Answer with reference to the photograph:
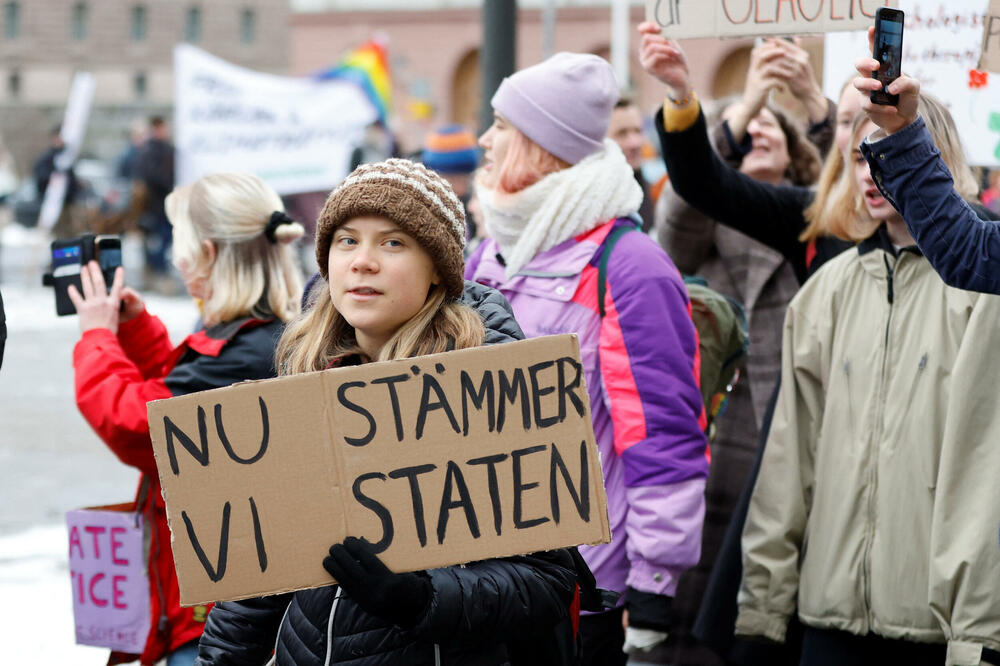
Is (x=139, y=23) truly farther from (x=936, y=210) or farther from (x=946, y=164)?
(x=936, y=210)

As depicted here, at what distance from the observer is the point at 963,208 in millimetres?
2662

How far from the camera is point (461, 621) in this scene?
2240 mm

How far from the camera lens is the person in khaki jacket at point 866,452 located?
10.1 feet

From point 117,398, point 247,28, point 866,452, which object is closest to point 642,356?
point 866,452

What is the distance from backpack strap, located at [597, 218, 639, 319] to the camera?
3.23 meters

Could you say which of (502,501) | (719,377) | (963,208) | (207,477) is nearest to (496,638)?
(502,501)

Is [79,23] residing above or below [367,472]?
below

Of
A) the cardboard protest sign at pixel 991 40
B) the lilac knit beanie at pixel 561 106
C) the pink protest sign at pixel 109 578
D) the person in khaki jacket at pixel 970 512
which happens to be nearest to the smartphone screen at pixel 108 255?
the pink protest sign at pixel 109 578

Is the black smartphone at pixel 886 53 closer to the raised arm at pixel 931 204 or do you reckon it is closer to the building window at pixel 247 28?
the raised arm at pixel 931 204

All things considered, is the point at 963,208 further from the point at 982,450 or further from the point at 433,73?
the point at 433,73

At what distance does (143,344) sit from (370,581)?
198cm

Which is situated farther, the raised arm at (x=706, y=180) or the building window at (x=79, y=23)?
the building window at (x=79, y=23)

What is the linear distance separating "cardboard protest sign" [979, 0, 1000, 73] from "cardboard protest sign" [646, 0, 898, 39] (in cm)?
27

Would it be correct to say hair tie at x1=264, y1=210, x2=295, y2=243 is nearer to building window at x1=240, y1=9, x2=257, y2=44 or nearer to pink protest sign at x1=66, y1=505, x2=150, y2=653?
pink protest sign at x1=66, y1=505, x2=150, y2=653
